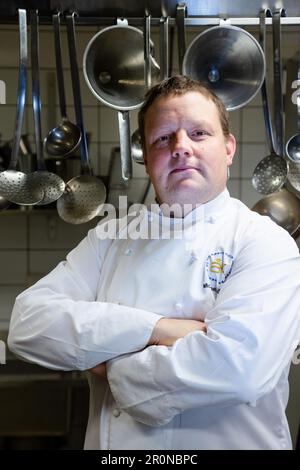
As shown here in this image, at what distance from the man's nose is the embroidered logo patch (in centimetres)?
15

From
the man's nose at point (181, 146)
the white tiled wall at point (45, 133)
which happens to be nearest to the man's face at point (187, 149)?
the man's nose at point (181, 146)

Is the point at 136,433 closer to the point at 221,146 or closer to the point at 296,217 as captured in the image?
the point at 221,146

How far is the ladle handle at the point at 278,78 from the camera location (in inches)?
39.7

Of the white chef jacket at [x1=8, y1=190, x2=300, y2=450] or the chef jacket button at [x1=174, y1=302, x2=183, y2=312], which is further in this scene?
the chef jacket button at [x1=174, y1=302, x2=183, y2=312]

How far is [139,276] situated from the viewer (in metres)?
0.84

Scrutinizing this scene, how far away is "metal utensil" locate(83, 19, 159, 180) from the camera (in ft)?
3.44

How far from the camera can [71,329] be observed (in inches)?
30.6

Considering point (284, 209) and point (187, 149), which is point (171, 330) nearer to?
point (187, 149)

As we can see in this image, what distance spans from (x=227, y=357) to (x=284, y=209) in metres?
0.59

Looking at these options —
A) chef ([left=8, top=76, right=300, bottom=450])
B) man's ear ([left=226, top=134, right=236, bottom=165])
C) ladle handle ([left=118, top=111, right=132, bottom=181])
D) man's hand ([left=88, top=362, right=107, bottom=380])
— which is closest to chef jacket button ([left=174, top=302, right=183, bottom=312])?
A: chef ([left=8, top=76, right=300, bottom=450])

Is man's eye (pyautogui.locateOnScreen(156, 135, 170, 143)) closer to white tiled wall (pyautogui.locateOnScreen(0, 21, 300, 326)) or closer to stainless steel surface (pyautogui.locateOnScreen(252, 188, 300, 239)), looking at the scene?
stainless steel surface (pyautogui.locateOnScreen(252, 188, 300, 239))

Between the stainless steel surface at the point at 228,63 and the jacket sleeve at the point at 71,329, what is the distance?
1.49 feet
